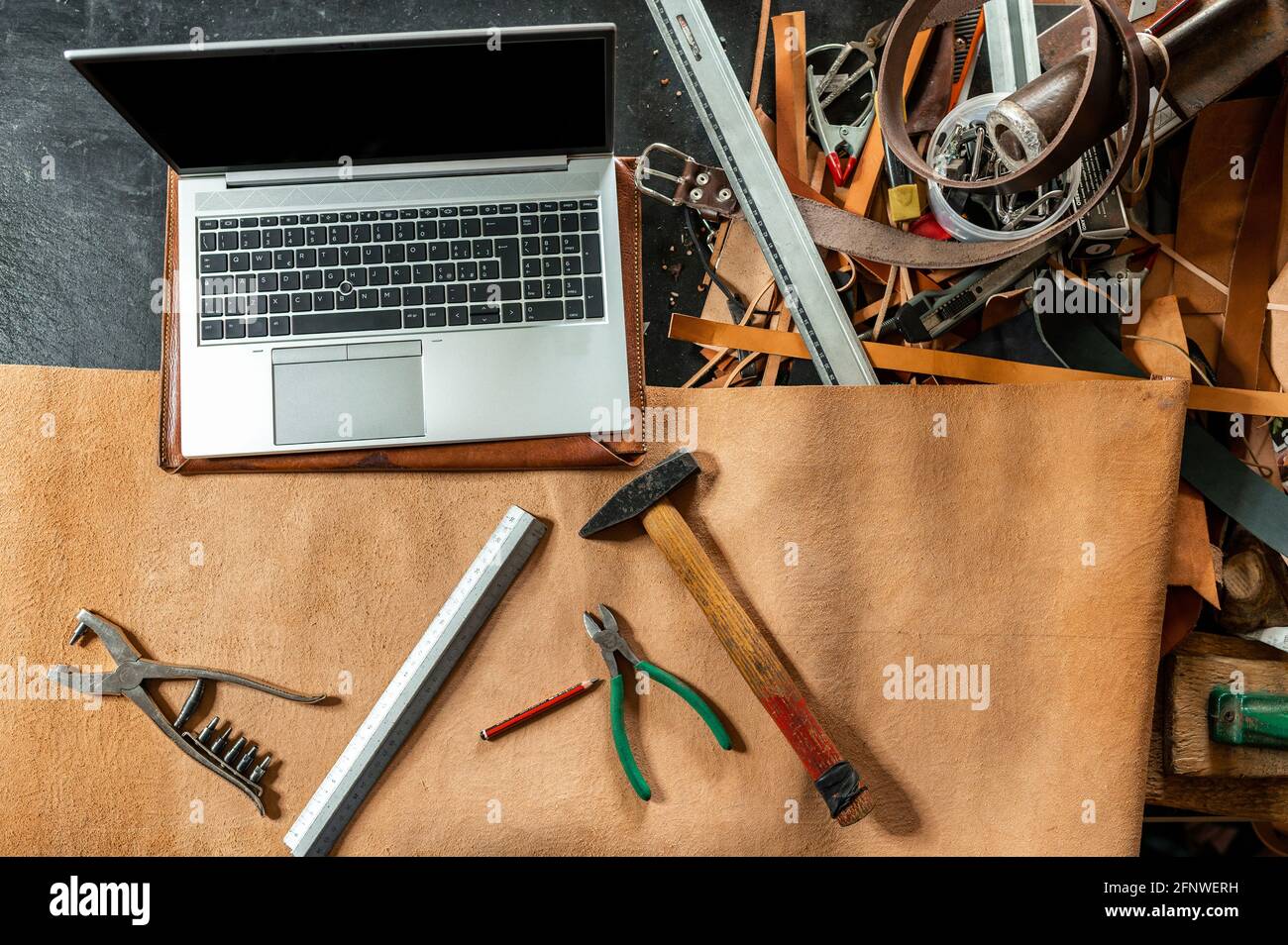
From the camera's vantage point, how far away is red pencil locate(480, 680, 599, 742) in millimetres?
1124

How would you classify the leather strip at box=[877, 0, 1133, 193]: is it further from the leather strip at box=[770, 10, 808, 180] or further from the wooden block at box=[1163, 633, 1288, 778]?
the wooden block at box=[1163, 633, 1288, 778]

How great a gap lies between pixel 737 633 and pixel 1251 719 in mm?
687

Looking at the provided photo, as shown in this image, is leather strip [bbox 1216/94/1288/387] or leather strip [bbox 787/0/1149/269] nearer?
leather strip [bbox 787/0/1149/269]

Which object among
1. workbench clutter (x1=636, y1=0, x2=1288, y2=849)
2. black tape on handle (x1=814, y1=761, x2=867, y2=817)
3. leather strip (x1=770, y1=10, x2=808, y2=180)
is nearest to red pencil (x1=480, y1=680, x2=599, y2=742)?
Answer: black tape on handle (x1=814, y1=761, x2=867, y2=817)

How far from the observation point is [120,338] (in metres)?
1.24

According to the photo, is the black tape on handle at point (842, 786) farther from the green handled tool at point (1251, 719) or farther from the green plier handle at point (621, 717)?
the green handled tool at point (1251, 719)

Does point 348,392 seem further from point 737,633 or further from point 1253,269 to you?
point 1253,269

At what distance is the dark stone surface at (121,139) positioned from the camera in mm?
1241

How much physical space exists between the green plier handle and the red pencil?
0.04m

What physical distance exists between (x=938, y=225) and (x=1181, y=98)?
32cm

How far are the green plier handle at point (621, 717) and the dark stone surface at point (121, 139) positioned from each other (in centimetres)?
48

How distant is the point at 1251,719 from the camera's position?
1096 mm

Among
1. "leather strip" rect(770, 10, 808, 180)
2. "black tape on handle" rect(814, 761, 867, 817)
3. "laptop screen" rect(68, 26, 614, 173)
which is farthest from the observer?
"leather strip" rect(770, 10, 808, 180)
